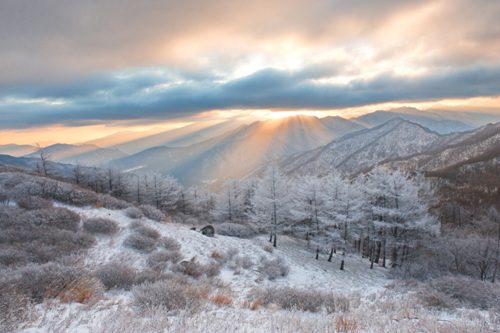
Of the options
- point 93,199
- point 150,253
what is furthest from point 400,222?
point 93,199

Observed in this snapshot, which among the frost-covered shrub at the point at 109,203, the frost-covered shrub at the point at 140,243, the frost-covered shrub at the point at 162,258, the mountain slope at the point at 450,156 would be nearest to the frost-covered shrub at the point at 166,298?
the frost-covered shrub at the point at 162,258

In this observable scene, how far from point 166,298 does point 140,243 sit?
9.05 meters

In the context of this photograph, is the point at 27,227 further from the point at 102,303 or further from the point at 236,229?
the point at 236,229

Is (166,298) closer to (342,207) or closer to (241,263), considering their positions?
(241,263)

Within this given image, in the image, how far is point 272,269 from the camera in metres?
15.7

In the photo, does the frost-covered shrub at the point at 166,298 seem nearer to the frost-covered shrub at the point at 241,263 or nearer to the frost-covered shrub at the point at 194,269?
the frost-covered shrub at the point at 194,269

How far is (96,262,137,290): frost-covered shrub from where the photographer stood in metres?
8.20

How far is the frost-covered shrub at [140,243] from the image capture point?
14102 millimetres

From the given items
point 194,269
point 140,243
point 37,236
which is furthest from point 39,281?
point 140,243

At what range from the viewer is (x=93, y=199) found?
19.3 metres

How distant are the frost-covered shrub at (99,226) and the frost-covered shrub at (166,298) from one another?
9791mm

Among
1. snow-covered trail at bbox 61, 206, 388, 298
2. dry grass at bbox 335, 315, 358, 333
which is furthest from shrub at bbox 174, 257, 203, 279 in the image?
dry grass at bbox 335, 315, 358, 333

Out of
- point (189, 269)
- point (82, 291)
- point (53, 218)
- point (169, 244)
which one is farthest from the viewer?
point (169, 244)

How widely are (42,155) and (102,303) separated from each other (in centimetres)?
4428
